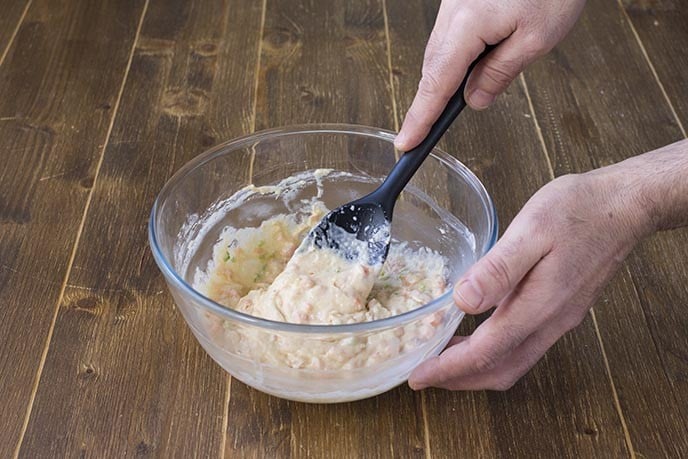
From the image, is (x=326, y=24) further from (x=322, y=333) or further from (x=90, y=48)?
(x=322, y=333)

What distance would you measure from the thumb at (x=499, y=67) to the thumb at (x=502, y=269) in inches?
10.2

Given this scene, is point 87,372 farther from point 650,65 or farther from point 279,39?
point 650,65

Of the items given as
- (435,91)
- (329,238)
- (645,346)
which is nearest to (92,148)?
(329,238)

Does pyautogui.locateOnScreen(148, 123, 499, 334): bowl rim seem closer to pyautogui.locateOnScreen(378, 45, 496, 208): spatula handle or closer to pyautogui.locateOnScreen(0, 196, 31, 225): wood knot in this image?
pyautogui.locateOnScreen(378, 45, 496, 208): spatula handle

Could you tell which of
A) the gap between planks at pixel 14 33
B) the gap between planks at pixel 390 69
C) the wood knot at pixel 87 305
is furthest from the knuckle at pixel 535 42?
the gap between planks at pixel 14 33

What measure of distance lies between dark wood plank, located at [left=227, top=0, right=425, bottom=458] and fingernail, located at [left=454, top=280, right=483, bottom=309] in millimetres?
225

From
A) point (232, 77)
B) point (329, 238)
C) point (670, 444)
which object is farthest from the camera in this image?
point (232, 77)

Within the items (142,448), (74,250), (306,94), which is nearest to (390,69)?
(306,94)

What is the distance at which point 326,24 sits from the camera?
189cm

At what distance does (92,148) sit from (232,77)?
0.35 m

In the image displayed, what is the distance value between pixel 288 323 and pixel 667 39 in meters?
1.37

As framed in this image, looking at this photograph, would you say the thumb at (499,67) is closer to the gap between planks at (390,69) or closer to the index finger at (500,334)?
the index finger at (500,334)

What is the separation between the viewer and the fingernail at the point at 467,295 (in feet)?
3.02

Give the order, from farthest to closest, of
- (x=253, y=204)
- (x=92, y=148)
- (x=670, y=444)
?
(x=92, y=148) → (x=253, y=204) → (x=670, y=444)
